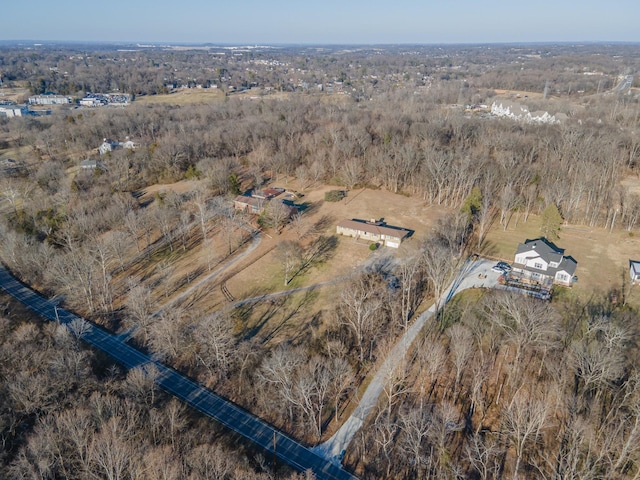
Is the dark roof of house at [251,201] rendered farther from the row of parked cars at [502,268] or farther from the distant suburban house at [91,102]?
the distant suburban house at [91,102]

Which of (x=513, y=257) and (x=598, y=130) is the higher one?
(x=598, y=130)

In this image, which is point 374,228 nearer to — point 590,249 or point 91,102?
point 590,249

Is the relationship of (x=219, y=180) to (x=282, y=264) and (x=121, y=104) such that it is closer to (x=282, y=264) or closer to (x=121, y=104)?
(x=282, y=264)

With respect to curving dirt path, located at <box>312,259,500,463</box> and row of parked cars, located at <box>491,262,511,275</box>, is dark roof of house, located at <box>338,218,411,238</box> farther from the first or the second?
row of parked cars, located at <box>491,262,511,275</box>

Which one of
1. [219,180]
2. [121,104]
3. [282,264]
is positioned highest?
[121,104]

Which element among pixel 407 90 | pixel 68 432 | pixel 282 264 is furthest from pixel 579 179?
pixel 407 90

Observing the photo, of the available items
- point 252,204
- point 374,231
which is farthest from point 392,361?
point 252,204

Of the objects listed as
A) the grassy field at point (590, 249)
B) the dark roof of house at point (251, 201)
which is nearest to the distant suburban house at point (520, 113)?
the grassy field at point (590, 249)
